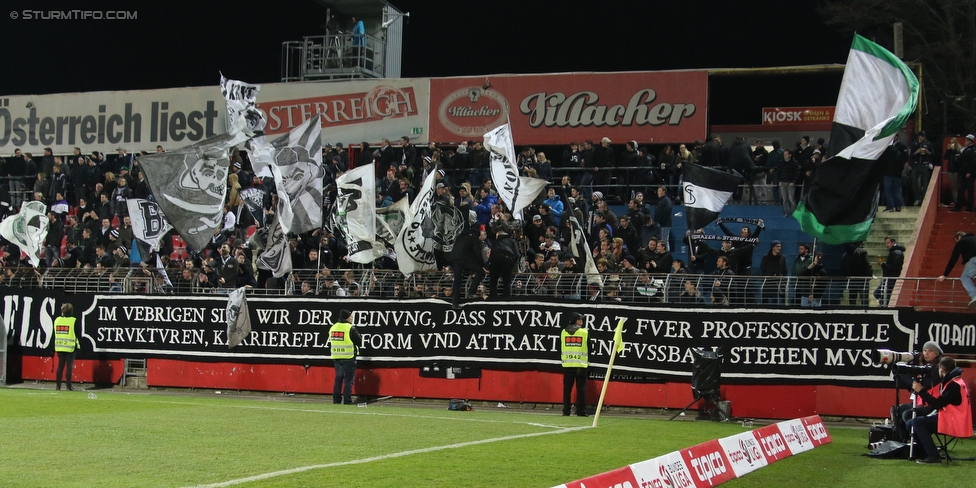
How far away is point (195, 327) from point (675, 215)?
12.1m

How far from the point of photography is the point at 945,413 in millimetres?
13367

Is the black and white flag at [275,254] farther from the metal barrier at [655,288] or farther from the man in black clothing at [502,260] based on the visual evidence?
the man in black clothing at [502,260]

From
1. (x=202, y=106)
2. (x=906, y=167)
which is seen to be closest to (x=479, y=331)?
(x=906, y=167)

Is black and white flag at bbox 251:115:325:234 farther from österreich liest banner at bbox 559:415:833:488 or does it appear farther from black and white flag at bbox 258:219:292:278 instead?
österreich liest banner at bbox 559:415:833:488

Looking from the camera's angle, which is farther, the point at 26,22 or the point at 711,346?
the point at 26,22

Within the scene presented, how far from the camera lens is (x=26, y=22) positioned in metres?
46.9

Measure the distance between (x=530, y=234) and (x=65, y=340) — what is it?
11.1 metres

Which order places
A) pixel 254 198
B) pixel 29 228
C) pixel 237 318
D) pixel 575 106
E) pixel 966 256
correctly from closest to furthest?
1. pixel 966 256
2. pixel 237 318
3. pixel 254 198
4. pixel 29 228
5. pixel 575 106

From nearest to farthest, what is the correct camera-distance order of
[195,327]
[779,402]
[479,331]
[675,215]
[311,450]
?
[311,450], [779,402], [479,331], [195,327], [675,215]

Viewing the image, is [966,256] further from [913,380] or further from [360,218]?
[360,218]

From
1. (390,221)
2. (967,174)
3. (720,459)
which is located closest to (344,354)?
(390,221)

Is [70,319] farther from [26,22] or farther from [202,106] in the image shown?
[26,22]

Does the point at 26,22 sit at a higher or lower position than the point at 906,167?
higher

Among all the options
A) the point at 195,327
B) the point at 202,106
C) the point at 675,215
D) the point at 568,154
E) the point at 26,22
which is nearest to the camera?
the point at 195,327
